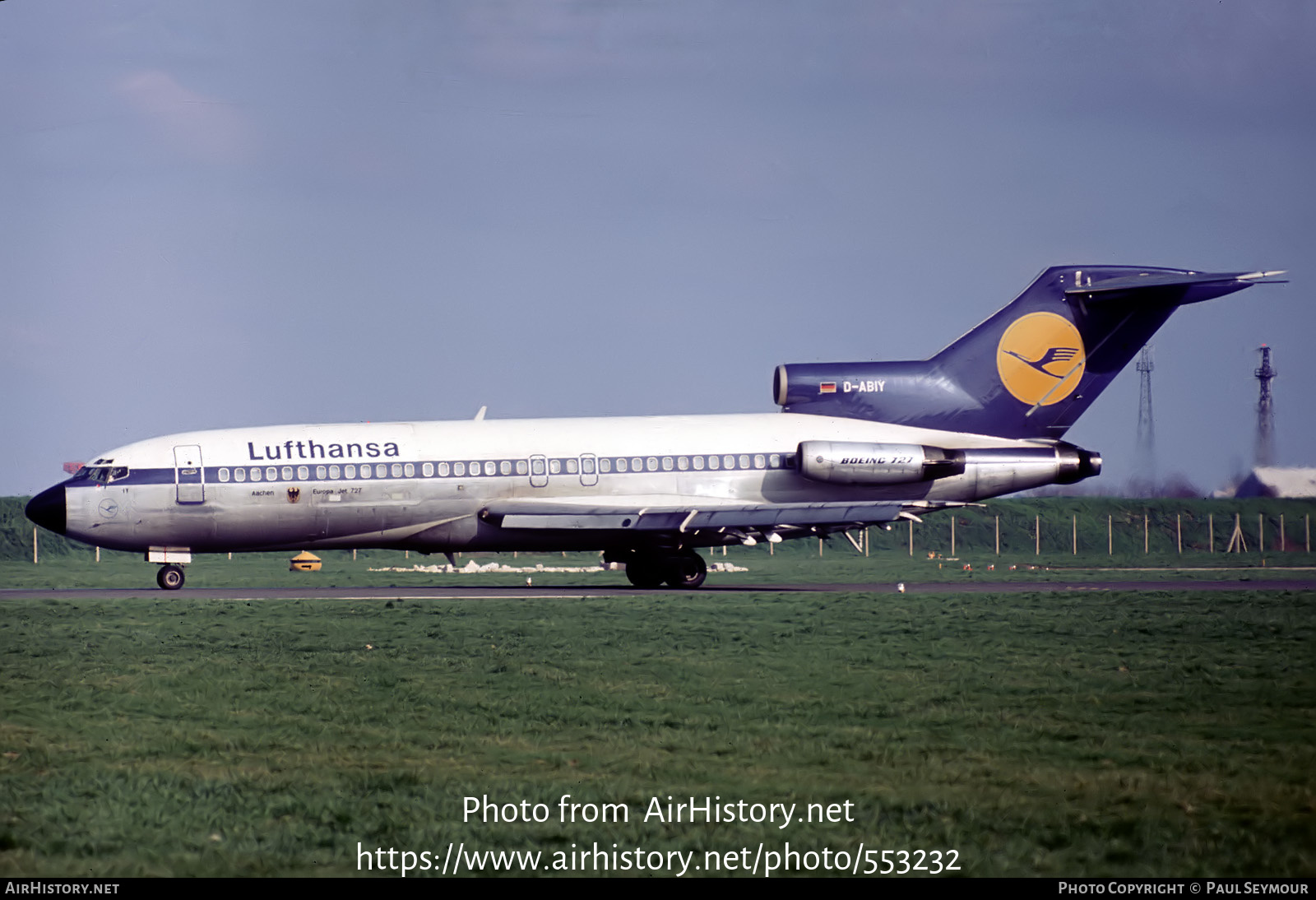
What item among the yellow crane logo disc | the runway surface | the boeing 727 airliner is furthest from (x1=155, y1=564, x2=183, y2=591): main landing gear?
the yellow crane logo disc

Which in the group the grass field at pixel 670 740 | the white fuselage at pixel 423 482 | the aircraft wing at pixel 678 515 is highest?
the white fuselage at pixel 423 482

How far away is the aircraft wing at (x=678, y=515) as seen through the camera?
30.9 m

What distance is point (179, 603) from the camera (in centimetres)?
2667

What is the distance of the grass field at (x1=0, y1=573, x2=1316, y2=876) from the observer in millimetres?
7656

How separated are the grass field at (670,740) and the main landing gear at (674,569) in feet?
37.8

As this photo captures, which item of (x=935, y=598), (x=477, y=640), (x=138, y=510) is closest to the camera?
(x=477, y=640)

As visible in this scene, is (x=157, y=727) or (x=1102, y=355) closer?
(x=157, y=727)

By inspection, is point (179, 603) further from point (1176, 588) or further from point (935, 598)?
point (1176, 588)

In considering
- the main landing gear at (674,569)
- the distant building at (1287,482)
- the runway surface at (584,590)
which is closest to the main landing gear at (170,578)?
the runway surface at (584,590)

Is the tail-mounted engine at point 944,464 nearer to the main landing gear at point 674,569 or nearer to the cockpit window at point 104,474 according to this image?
the main landing gear at point 674,569

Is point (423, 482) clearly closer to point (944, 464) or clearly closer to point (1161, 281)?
point (944, 464)

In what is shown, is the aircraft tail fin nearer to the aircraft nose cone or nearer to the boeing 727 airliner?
the boeing 727 airliner
